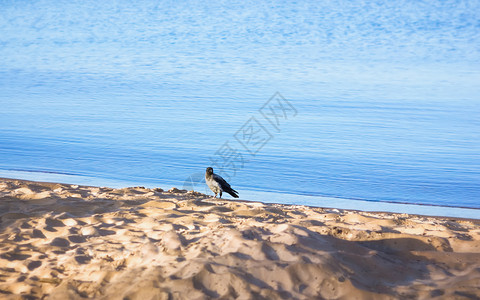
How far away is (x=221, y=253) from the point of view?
4.34 meters

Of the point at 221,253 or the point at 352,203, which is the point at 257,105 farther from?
the point at 221,253

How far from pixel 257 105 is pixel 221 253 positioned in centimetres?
933

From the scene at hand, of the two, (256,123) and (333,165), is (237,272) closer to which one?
(333,165)

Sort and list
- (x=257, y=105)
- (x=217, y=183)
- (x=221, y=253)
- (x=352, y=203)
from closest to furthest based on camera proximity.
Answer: (x=221, y=253) → (x=217, y=183) → (x=352, y=203) → (x=257, y=105)

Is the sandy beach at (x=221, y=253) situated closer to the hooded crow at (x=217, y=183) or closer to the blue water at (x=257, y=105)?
the hooded crow at (x=217, y=183)

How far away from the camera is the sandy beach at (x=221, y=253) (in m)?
3.94

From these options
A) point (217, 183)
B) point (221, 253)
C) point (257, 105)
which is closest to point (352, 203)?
point (217, 183)

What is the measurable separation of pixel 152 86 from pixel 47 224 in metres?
11.8

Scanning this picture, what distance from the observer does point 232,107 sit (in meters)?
13.5

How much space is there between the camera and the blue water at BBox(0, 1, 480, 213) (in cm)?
876

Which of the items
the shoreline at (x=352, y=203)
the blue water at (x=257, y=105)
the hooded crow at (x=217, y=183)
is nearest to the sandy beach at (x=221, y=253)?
the hooded crow at (x=217, y=183)

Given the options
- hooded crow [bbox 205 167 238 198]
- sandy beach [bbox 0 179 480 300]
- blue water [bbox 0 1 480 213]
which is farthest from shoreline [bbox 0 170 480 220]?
sandy beach [bbox 0 179 480 300]

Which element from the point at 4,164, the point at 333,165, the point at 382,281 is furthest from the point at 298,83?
the point at 382,281

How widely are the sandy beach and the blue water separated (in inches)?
85.5
